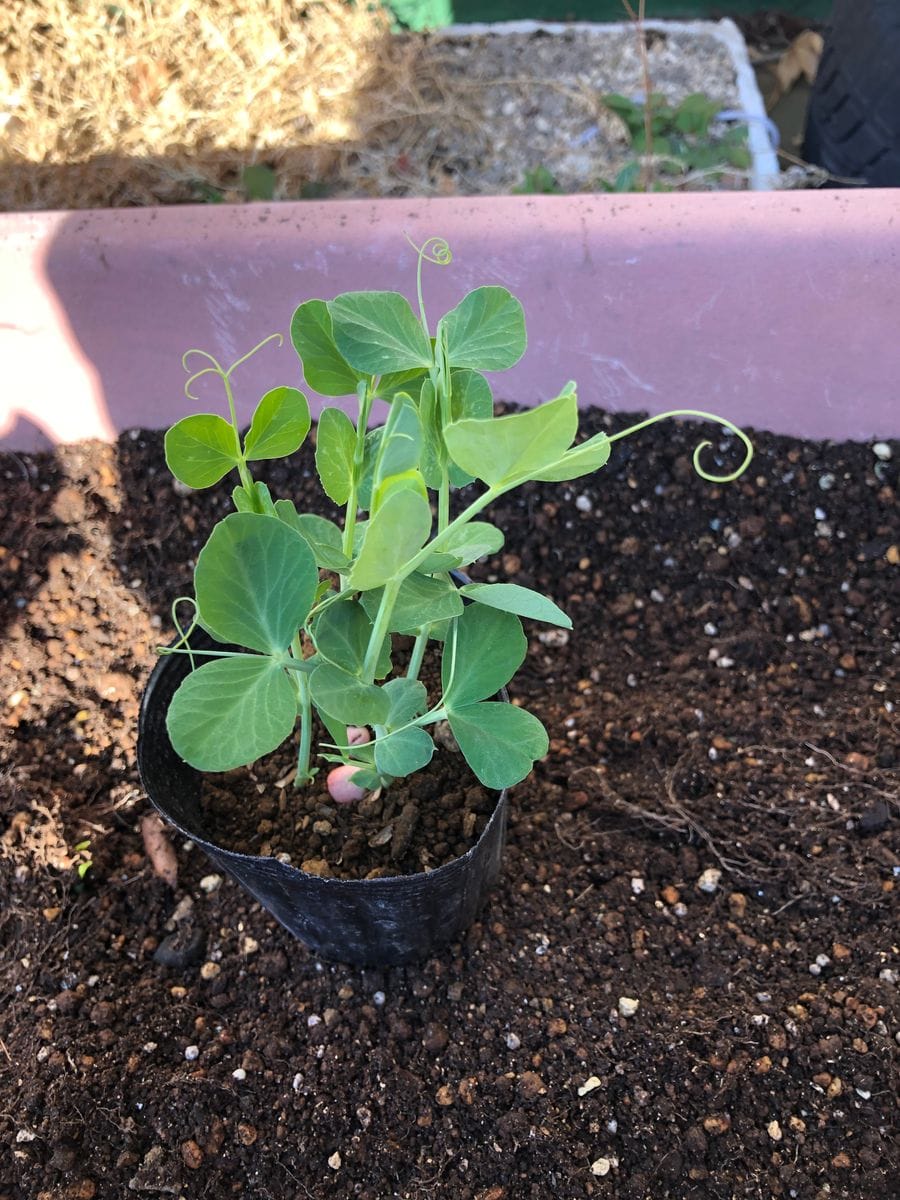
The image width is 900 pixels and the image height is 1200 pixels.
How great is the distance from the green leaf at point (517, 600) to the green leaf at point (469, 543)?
22 mm

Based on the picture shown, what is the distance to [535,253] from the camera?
43.5 inches

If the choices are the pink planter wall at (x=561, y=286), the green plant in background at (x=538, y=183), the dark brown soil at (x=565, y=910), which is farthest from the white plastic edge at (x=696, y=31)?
the dark brown soil at (x=565, y=910)

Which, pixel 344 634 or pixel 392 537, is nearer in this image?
pixel 392 537

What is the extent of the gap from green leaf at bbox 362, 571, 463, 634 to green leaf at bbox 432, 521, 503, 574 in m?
0.01

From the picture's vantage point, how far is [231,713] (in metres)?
0.62

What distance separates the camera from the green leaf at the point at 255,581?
1.90 feet

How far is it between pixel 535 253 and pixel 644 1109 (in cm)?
91

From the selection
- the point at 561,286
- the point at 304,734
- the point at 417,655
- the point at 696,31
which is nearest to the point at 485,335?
the point at 417,655

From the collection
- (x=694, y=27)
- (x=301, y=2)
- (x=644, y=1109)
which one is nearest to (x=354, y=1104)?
(x=644, y=1109)

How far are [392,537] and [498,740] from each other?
24 cm

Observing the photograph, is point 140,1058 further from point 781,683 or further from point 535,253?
point 535,253

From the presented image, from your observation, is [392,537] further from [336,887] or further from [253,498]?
[336,887]

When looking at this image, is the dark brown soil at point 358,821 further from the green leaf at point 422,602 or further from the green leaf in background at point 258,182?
the green leaf in background at point 258,182

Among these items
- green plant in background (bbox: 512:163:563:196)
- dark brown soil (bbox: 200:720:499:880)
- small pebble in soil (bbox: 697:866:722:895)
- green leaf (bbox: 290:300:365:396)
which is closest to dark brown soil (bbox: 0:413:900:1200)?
small pebble in soil (bbox: 697:866:722:895)
